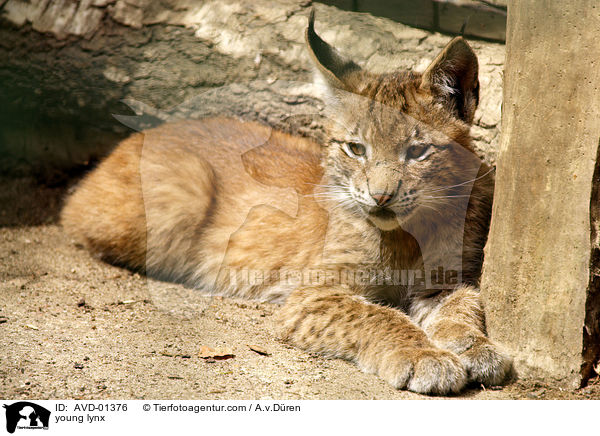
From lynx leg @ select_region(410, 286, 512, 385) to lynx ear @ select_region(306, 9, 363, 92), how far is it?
140cm

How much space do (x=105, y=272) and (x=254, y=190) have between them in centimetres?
132

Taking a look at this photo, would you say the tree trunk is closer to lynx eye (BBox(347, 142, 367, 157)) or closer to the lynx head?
the lynx head

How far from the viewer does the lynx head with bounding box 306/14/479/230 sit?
3.26 metres

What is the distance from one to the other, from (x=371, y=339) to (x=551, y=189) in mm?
1235

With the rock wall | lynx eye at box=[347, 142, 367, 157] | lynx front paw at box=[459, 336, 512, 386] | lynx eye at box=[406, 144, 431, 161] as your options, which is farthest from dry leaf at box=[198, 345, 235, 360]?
the rock wall

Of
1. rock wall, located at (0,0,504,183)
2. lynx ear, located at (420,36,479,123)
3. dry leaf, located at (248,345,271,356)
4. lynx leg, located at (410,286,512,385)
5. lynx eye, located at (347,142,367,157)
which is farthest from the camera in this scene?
rock wall, located at (0,0,504,183)

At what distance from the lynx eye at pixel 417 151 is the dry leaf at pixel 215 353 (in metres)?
1.49

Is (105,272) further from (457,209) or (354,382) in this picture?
(457,209)

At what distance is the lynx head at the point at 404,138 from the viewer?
326cm

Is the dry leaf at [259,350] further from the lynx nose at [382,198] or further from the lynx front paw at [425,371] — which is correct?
the lynx nose at [382,198]

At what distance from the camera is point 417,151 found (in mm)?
3359

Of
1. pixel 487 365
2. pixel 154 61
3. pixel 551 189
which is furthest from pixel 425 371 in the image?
pixel 154 61
